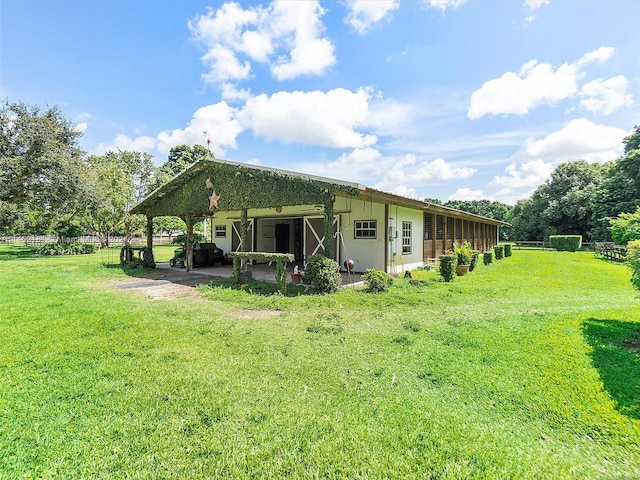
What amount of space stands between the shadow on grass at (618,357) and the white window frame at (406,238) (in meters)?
7.39

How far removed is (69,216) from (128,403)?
32.2 meters

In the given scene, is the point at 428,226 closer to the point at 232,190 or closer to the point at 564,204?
the point at 232,190

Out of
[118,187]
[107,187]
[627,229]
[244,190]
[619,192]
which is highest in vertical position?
[118,187]

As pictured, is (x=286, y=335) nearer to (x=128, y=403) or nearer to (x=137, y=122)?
(x=128, y=403)

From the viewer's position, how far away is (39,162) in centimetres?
1884

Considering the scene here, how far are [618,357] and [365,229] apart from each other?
8133mm

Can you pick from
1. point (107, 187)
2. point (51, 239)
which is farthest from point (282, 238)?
point (51, 239)

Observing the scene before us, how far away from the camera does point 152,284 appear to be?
32.1 ft

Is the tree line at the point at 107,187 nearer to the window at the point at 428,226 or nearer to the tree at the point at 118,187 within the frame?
the tree at the point at 118,187

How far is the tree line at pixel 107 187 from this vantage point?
1897cm

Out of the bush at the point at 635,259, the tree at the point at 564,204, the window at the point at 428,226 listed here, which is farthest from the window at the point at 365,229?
the tree at the point at 564,204

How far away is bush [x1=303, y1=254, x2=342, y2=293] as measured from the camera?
791 cm

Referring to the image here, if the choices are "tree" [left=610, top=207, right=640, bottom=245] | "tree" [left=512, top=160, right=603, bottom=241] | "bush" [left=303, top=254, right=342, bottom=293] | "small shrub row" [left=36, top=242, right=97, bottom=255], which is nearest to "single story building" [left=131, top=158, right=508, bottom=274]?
"bush" [left=303, top=254, right=342, bottom=293]

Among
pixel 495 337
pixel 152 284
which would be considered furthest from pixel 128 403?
pixel 152 284
